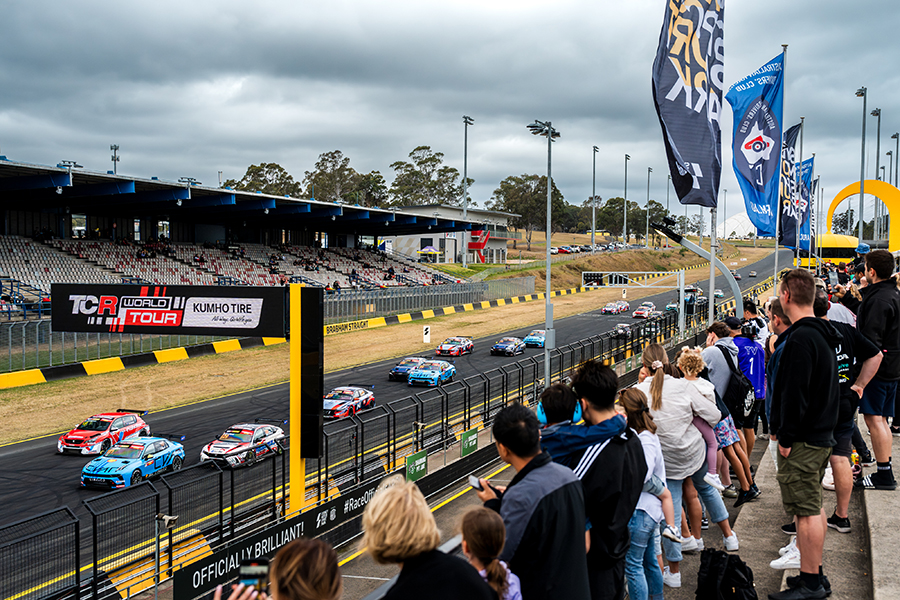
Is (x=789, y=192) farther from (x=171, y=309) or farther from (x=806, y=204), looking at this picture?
(x=171, y=309)

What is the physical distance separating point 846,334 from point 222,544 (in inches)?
351

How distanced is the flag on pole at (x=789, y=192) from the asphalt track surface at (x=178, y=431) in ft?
51.1

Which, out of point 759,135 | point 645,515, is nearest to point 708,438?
point 645,515

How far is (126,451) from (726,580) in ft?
54.2

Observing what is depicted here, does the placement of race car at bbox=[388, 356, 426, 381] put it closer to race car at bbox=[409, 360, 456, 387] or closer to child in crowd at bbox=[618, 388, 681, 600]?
race car at bbox=[409, 360, 456, 387]

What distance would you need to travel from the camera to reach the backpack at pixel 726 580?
4.50 meters

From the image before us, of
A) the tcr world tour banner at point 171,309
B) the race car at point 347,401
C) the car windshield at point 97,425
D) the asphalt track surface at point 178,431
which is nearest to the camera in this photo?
the tcr world tour banner at point 171,309

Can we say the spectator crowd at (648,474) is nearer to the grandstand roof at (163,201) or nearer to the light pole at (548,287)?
the light pole at (548,287)

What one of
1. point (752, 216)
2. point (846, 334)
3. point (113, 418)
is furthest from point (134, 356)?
point (846, 334)

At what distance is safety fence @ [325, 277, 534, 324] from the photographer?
44094mm

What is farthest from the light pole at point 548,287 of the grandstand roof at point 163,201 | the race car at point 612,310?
the race car at point 612,310

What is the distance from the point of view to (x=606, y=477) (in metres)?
3.99

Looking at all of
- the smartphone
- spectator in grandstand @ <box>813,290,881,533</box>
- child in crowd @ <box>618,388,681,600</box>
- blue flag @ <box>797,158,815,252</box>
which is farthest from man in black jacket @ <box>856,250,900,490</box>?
blue flag @ <box>797,158,815,252</box>

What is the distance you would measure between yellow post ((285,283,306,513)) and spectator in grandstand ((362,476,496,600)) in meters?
8.00
